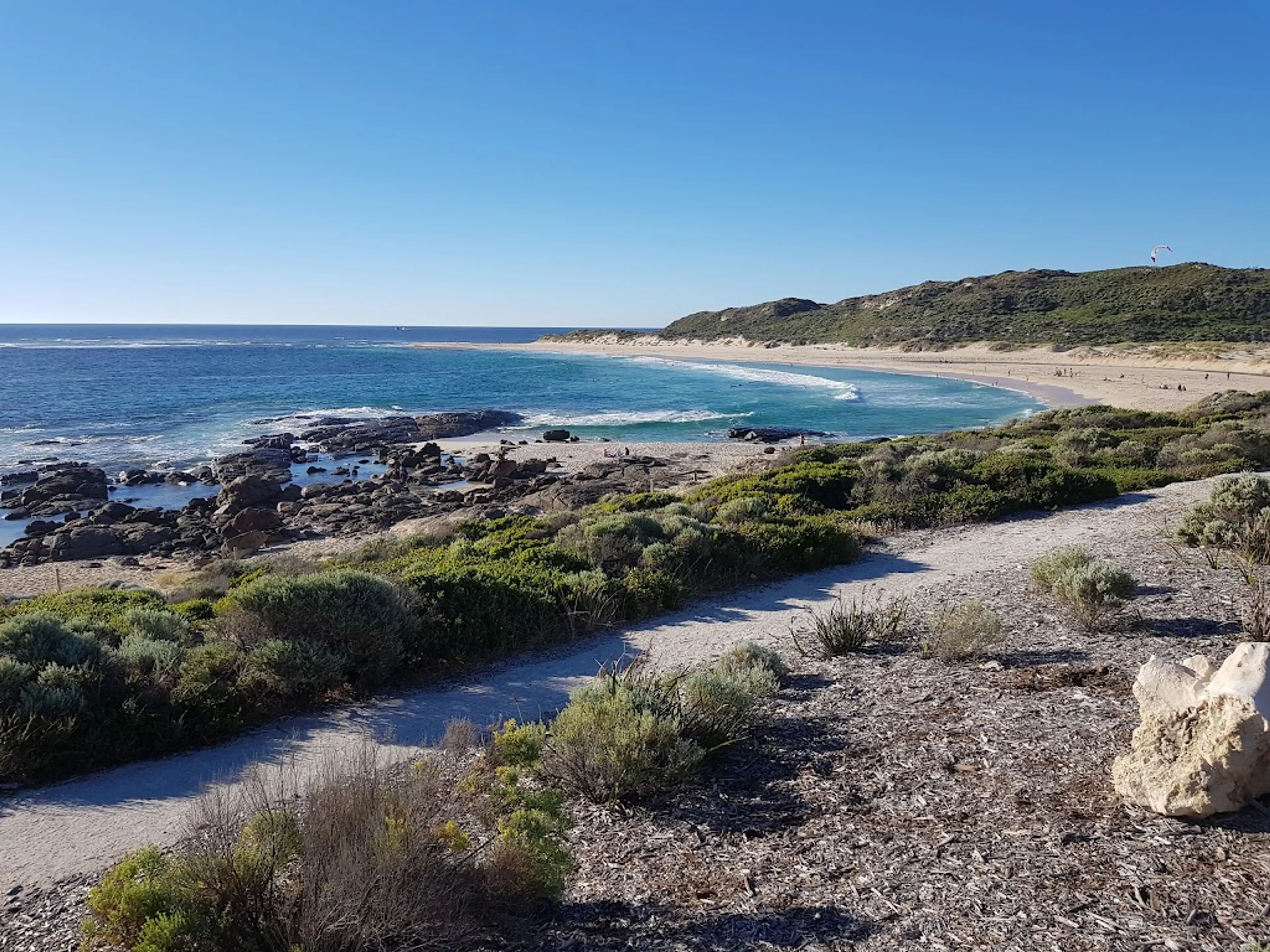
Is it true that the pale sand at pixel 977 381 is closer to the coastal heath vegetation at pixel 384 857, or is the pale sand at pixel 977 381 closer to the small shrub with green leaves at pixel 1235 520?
the coastal heath vegetation at pixel 384 857

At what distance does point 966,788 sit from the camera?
4.76 metres

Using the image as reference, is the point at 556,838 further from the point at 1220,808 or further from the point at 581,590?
the point at 581,590

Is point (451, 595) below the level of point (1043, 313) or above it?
below

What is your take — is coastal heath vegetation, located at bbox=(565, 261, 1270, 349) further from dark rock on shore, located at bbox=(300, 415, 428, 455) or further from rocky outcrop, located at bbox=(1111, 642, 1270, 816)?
rocky outcrop, located at bbox=(1111, 642, 1270, 816)

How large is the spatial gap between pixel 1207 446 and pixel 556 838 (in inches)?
828

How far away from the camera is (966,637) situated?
7.10 metres

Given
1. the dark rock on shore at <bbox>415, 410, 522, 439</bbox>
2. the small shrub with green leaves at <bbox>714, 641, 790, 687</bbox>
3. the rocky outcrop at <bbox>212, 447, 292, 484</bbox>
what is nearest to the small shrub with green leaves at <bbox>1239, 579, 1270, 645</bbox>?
the small shrub with green leaves at <bbox>714, 641, 790, 687</bbox>

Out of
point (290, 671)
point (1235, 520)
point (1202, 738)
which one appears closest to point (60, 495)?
point (290, 671)

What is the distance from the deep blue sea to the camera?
42812 mm

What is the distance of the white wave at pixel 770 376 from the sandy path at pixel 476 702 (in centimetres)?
4403

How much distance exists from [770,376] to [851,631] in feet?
228

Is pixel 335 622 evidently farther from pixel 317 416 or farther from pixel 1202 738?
pixel 317 416

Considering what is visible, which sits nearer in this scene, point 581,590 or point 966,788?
point 966,788

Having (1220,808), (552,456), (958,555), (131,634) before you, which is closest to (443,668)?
(131,634)
